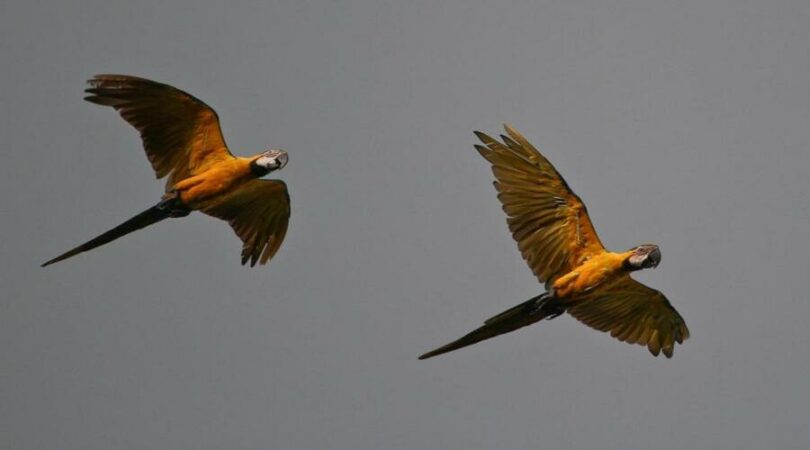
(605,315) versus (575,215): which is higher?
(575,215)

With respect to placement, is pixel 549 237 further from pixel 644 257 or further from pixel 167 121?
pixel 167 121

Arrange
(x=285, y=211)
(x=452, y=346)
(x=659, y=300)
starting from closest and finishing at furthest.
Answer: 1. (x=452, y=346)
2. (x=659, y=300)
3. (x=285, y=211)

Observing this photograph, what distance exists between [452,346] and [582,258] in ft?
9.46

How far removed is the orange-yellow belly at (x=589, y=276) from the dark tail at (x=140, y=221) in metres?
7.32

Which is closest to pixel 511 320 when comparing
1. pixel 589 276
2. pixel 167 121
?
pixel 589 276

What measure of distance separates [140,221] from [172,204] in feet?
2.35

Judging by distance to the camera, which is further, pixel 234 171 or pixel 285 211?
pixel 285 211

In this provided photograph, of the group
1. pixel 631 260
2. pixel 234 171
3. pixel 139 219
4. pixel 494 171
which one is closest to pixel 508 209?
pixel 494 171

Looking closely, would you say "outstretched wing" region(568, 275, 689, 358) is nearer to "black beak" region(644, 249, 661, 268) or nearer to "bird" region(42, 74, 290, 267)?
"black beak" region(644, 249, 661, 268)

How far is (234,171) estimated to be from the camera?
24266 millimetres

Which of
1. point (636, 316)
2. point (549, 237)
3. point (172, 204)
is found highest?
point (172, 204)

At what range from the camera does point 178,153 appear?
24.6 m

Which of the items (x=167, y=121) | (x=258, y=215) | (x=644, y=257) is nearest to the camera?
(x=644, y=257)

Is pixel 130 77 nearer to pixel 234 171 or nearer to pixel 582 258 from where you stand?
pixel 234 171
